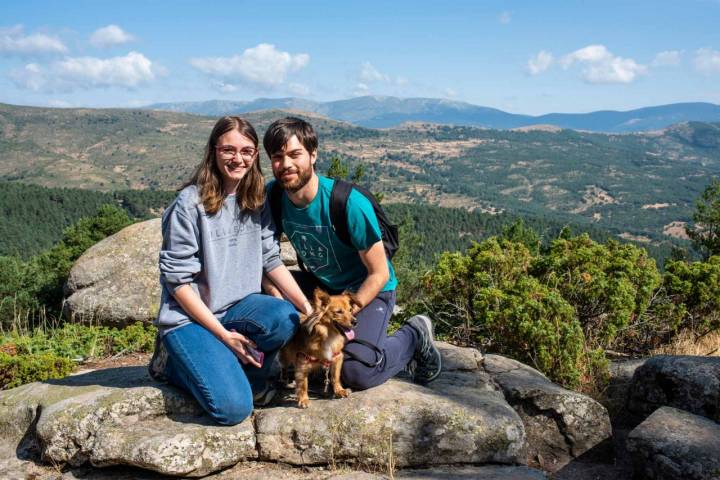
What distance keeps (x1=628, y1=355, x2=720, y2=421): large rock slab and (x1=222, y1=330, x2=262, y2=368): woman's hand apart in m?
4.46

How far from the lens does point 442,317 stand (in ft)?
30.3

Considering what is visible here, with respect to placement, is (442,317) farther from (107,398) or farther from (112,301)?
(112,301)

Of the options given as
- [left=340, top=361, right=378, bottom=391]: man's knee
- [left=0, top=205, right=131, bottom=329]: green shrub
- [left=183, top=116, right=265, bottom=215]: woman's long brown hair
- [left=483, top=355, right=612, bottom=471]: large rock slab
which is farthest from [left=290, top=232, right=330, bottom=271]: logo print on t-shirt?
[left=0, top=205, right=131, bottom=329]: green shrub

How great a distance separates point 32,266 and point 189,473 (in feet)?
94.6

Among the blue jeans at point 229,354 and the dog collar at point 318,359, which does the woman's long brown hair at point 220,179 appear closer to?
the blue jeans at point 229,354

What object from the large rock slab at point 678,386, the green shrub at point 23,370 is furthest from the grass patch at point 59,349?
the large rock slab at point 678,386

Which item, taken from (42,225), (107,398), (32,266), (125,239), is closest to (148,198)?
(42,225)

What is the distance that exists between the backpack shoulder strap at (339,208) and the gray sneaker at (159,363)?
1937 millimetres

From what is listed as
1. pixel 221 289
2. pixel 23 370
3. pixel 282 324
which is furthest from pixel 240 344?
pixel 23 370

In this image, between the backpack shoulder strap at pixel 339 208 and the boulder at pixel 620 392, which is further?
the boulder at pixel 620 392

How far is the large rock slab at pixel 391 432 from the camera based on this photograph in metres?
4.40

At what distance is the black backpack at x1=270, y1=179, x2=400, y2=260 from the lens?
4727 millimetres

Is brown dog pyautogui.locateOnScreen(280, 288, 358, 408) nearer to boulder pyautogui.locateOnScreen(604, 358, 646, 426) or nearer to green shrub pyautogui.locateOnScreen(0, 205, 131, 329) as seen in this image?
boulder pyautogui.locateOnScreen(604, 358, 646, 426)

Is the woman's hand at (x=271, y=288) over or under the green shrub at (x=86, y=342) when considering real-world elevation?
over
